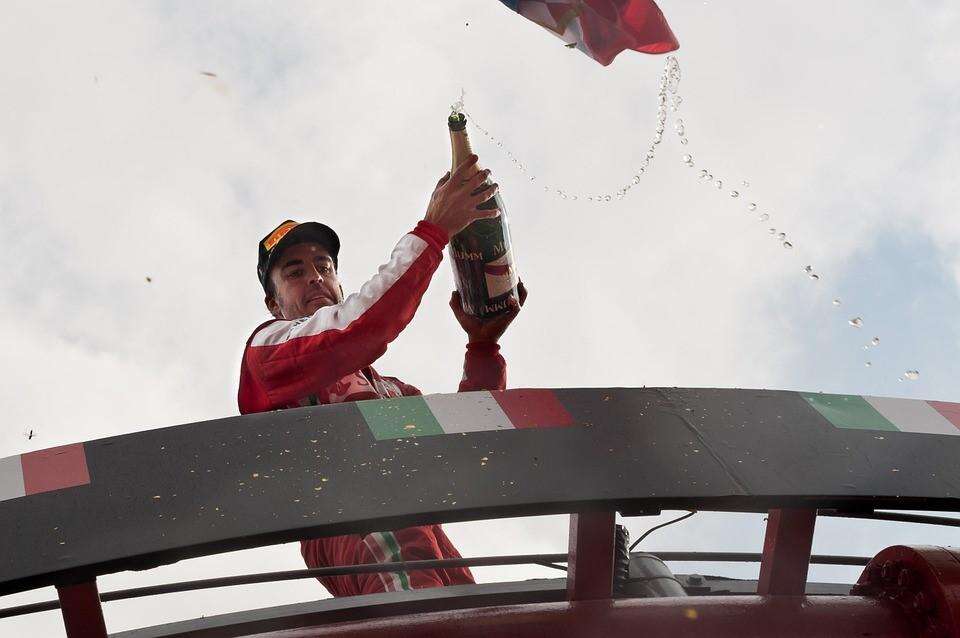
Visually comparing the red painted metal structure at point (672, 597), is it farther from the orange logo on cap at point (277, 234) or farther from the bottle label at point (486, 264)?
the orange logo on cap at point (277, 234)

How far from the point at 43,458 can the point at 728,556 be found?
1.57 meters

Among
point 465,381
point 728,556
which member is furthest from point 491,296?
point 728,556

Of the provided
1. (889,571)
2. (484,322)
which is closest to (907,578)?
(889,571)

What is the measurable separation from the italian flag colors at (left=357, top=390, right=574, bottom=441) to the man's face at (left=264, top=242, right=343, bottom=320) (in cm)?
225

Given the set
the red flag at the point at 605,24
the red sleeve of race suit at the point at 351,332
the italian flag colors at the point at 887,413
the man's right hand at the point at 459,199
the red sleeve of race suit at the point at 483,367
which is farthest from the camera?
the red sleeve of race suit at the point at 483,367

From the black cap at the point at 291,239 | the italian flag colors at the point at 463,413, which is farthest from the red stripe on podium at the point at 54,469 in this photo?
the black cap at the point at 291,239

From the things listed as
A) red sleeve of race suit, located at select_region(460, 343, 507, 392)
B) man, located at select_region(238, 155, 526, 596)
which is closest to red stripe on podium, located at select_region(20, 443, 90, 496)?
man, located at select_region(238, 155, 526, 596)

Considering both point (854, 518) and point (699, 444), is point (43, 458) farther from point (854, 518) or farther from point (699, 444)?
point (854, 518)

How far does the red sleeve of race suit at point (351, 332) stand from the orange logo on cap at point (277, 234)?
94 centimetres

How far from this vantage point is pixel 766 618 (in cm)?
185

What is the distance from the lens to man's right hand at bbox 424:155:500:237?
11.7 feet

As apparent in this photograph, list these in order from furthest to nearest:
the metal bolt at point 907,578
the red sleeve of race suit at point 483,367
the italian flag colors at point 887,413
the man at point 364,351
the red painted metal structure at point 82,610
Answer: the red sleeve of race suit at point 483,367 < the man at point 364,351 < the italian flag colors at point 887,413 < the metal bolt at point 907,578 < the red painted metal structure at point 82,610

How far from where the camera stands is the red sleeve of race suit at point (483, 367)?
164 inches

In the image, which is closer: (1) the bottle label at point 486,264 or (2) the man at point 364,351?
(2) the man at point 364,351
